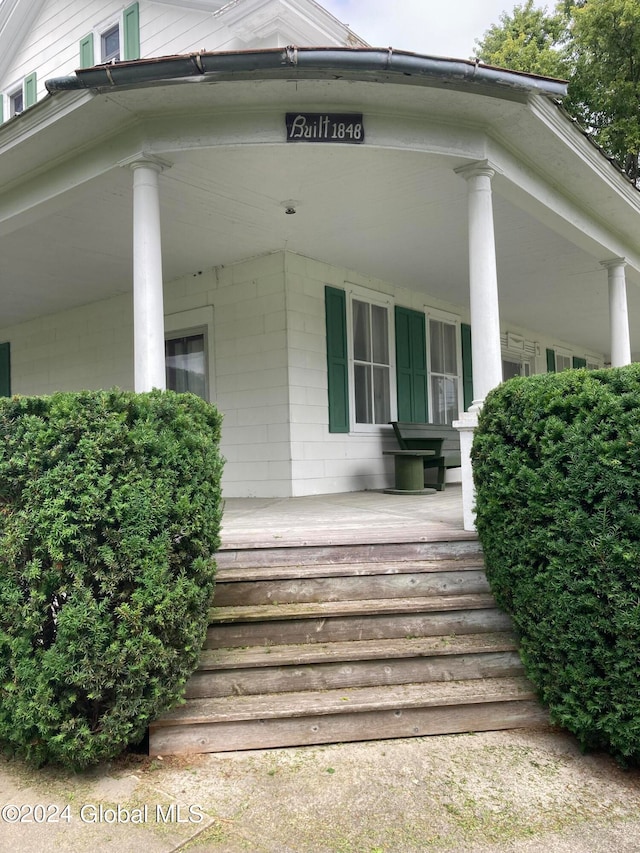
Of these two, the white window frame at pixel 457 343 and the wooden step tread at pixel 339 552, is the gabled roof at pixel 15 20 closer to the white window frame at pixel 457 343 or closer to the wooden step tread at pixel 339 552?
the white window frame at pixel 457 343

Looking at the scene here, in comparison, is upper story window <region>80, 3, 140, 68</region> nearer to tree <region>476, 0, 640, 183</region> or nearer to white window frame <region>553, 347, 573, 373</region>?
tree <region>476, 0, 640, 183</region>

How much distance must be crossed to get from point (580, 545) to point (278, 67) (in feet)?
9.29

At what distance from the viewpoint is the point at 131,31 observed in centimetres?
714

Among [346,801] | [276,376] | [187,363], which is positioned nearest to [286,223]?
[276,376]

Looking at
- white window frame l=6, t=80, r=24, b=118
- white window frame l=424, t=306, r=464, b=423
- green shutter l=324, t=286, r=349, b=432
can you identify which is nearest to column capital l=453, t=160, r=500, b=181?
green shutter l=324, t=286, r=349, b=432

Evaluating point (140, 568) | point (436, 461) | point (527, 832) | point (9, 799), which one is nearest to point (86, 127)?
point (140, 568)

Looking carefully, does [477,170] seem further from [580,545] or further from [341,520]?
[580,545]

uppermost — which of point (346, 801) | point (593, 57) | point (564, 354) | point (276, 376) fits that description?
point (593, 57)

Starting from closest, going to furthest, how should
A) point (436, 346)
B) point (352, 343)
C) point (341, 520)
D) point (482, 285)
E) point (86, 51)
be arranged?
1. point (482, 285)
2. point (341, 520)
3. point (352, 343)
4. point (86, 51)
5. point (436, 346)

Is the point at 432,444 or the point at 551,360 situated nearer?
the point at 432,444

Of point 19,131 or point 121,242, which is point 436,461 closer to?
point 121,242

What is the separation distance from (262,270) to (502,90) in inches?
127

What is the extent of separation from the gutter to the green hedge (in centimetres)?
188

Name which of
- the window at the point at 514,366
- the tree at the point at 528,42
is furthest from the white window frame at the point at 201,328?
the tree at the point at 528,42
